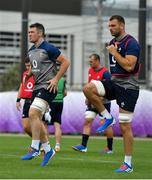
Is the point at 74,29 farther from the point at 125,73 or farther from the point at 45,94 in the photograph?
the point at 125,73

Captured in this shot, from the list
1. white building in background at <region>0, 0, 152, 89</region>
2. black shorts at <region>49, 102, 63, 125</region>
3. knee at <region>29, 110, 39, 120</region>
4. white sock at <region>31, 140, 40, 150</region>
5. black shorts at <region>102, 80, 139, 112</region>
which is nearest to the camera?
black shorts at <region>102, 80, 139, 112</region>

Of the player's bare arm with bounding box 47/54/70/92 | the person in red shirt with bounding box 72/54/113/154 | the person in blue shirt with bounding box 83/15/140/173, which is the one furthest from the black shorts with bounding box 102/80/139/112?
the person in red shirt with bounding box 72/54/113/154

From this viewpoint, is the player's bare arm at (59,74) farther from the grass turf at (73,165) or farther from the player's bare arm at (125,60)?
the grass turf at (73,165)

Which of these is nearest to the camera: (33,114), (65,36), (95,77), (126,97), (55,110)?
(126,97)

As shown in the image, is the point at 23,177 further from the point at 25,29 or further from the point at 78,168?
the point at 25,29

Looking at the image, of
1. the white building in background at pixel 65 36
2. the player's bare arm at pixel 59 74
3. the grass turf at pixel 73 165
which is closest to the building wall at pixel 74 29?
the white building in background at pixel 65 36

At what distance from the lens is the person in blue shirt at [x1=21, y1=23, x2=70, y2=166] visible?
11.7 meters

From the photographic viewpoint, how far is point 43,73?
11.8m

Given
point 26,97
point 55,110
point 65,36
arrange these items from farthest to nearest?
point 65,36 < point 55,110 < point 26,97

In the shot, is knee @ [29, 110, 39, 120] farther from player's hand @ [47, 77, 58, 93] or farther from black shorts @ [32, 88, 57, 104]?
player's hand @ [47, 77, 58, 93]

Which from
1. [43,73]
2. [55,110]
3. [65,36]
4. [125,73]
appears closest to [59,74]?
[43,73]

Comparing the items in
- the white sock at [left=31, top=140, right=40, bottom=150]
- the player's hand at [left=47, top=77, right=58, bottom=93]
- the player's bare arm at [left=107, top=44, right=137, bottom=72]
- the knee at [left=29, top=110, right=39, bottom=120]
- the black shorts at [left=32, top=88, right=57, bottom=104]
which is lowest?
the white sock at [left=31, top=140, right=40, bottom=150]

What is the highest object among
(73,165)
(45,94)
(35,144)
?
(45,94)

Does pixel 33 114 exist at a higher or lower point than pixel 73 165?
higher
